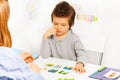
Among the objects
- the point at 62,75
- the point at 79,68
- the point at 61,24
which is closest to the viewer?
the point at 62,75

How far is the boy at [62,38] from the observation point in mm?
1823

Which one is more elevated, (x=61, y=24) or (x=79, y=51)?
(x=61, y=24)

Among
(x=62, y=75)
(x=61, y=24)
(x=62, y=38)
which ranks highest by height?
(x=61, y=24)

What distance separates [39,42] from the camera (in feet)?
7.00

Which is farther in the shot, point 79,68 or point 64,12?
point 64,12

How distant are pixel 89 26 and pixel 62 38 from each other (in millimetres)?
318

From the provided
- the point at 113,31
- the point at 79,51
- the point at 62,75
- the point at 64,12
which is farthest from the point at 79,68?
the point at 113,31

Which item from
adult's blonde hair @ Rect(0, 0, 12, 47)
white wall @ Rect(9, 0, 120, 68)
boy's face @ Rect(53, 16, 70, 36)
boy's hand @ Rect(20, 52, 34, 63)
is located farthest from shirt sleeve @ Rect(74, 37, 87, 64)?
adult's blonde hair @ Rect(0, 0, 12, 47)

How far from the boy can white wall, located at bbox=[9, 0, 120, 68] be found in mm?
206

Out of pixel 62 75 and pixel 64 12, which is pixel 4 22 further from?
pixel 64 12

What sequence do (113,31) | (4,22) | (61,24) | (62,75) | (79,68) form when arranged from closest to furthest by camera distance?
(4,22), (62,75), (79,68), (61,24), (113,31)

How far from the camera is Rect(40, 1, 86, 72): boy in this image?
182 centimetres

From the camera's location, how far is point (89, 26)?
6.90ft

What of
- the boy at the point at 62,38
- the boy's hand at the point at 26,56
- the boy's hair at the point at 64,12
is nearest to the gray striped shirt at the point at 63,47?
the boy at the point at 62,38
